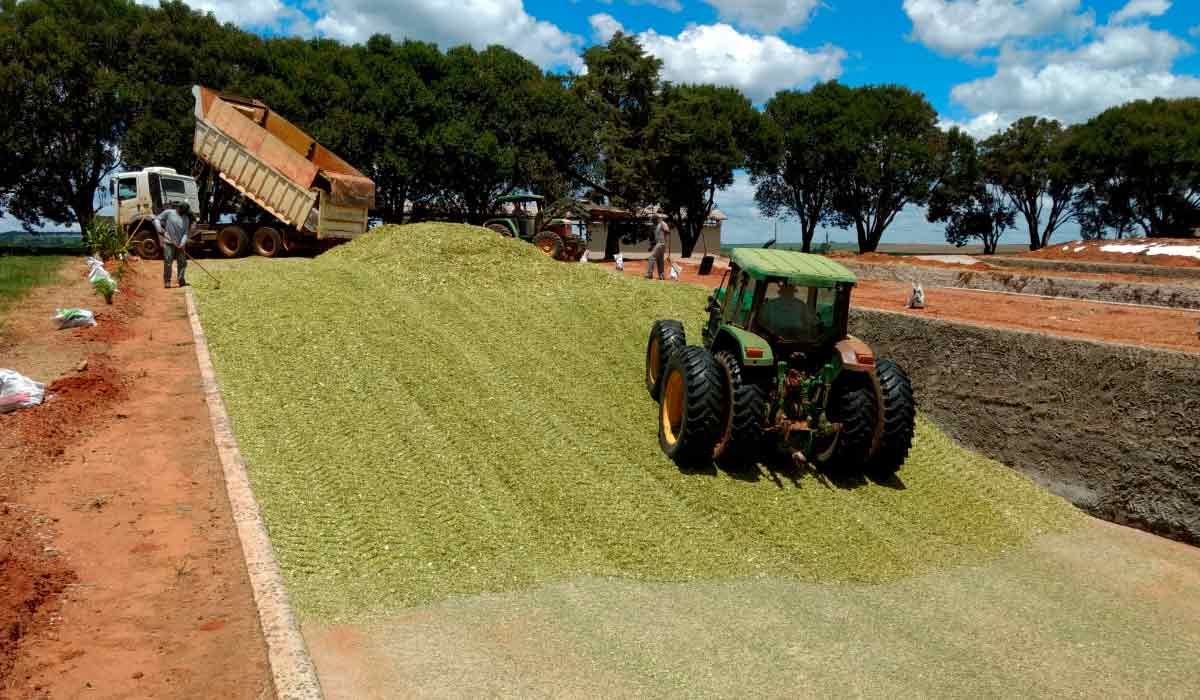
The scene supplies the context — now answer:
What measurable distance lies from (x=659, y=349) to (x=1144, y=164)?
125 feet

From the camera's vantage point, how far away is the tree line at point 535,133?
2755 cm

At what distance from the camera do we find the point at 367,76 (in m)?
31.6

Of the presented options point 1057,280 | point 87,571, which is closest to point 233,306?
point 87,571

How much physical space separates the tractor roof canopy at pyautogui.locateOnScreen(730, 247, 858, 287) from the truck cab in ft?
62.2

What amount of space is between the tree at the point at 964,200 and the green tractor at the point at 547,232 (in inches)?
938

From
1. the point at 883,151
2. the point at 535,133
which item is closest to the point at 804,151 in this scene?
the point at 883,151

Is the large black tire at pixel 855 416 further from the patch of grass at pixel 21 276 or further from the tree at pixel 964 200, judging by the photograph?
the tree at pixel 964 200

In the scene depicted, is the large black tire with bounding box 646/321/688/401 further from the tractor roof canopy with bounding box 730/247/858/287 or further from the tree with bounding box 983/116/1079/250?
the tree with bounding box 983/116/1079/250

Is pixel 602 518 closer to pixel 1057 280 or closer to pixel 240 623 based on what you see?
pixel 240 623

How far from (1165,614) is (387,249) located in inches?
497

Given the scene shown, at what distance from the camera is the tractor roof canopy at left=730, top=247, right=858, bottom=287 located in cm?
697

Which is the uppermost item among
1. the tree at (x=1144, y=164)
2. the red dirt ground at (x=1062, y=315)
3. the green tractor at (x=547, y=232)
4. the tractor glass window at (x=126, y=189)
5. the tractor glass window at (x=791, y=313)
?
the tree at (x=1144, y=164)

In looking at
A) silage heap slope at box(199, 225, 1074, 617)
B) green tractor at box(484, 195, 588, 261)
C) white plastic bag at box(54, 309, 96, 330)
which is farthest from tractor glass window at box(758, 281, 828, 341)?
green tractor at box(484, 195, 588, 261)

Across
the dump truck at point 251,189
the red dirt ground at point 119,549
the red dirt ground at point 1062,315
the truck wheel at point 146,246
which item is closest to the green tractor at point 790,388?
the red dirt ground at point 1062,315
